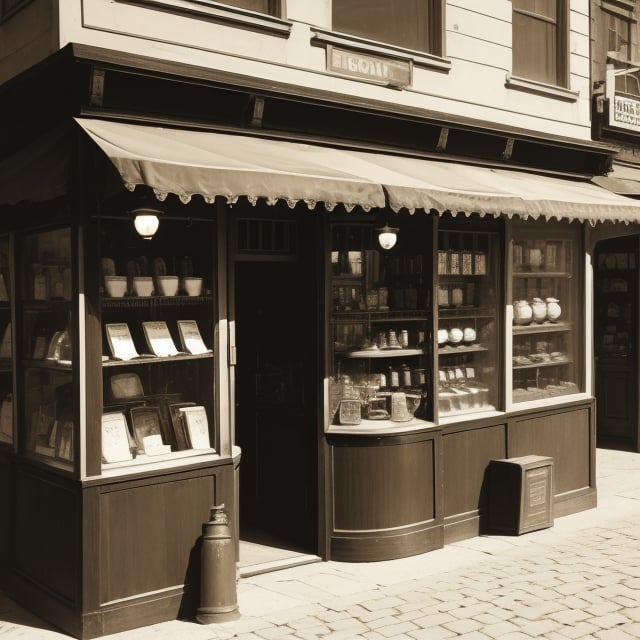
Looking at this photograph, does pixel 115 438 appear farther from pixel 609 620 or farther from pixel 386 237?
pixel 609 620

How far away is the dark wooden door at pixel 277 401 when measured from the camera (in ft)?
27.5

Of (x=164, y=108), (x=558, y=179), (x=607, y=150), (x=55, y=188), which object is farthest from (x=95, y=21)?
(x=607, y=150)

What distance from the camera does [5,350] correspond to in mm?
7715

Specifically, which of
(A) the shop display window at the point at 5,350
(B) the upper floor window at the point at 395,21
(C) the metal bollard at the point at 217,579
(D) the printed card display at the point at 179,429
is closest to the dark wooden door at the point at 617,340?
(B) the upper floor window at the point at 395,21

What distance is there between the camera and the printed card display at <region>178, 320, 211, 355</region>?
23.7 ft

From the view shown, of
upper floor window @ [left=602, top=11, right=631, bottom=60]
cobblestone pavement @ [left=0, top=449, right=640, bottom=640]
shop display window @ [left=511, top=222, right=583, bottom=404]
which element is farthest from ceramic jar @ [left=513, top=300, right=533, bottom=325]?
upper floor window @ [left=602, top=11, right=631, bottom=60]

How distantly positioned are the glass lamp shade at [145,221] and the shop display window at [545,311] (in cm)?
466

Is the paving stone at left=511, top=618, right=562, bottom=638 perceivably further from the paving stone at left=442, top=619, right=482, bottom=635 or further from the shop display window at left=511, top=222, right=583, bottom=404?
→ the shop display window at left=511, top=222, right=583, bottom=404

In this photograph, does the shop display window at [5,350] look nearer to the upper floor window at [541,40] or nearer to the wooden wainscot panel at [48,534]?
the wooden wainscot panel at [48,534]

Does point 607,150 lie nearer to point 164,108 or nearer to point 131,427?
point 164,108

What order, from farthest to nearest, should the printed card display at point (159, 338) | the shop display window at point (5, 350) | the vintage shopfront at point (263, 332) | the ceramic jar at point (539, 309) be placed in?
1. the ceramic jar at point (539, 309)
2. the shop display window at point (5, 350)
3. the printed card display at point (159, 338)
4. the vintage shopfront at point (263, 332)

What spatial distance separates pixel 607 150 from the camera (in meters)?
10.6

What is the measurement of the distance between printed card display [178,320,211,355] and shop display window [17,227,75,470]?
2.98 feet

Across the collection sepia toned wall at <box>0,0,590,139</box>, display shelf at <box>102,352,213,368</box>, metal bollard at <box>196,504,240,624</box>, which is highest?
sepia toned wall at <box>0,0,590,139</box>
